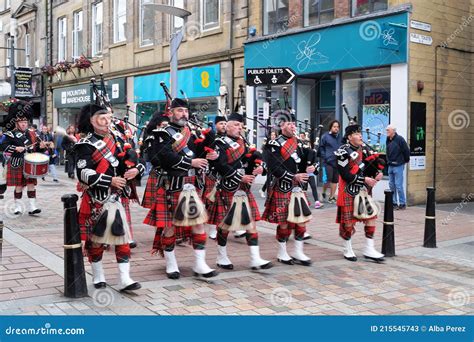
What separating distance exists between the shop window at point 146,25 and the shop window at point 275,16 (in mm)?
5983

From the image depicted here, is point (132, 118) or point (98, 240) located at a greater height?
point (132, 118)

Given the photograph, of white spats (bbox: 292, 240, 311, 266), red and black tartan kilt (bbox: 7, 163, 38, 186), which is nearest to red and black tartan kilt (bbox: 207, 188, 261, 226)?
white spats (bbox: 292, 240, 311, 266)

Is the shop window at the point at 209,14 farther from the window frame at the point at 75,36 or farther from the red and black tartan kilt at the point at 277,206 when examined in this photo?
the red and black tartan kilt at the point at 277,206

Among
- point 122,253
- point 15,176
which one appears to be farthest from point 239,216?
point 15,176

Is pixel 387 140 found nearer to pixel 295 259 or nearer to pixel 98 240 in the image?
pixel 295 259

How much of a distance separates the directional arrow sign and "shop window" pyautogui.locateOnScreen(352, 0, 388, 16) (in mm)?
4067

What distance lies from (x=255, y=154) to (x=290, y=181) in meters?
0.53

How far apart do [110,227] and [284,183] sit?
7.72ft

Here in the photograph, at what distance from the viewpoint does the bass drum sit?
32.5 ft

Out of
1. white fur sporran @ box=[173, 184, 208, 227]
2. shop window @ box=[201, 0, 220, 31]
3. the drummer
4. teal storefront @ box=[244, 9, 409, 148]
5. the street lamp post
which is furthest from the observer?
shop window @ box=[201, 0, 220, 31]

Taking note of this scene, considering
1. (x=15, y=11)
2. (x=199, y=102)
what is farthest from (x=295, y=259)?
(x=15, y=11)

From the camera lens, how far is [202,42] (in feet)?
59.1

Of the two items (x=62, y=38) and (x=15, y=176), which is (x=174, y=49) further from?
(x=62, y=38)

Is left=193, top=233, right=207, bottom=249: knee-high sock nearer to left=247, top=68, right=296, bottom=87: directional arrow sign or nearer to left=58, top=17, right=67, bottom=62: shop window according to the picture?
left=247, top=68, right=296, bottom=87: directional arrow sign
